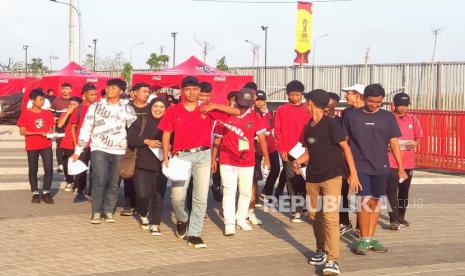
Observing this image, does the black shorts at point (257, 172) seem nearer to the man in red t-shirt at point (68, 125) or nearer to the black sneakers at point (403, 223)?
the black sneakers at point (403, 223)

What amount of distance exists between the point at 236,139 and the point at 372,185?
174cm

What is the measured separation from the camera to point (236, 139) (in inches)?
339

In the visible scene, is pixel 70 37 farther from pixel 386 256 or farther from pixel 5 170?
pixel 386 256

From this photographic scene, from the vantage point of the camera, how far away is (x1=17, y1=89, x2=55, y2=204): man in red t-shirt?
413 inches

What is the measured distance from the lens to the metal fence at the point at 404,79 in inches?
1206

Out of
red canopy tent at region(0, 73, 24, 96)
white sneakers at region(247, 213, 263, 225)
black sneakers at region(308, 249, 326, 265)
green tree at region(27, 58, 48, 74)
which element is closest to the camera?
black sneakers at region(308, 249, 326, 265)

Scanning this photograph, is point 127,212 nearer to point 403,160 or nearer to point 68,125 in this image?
point 68,125

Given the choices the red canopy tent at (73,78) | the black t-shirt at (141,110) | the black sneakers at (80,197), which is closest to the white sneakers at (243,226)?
the black t-shirt at (141,110)

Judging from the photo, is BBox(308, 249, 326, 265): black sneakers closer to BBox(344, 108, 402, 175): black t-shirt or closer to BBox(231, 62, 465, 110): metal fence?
BBox(344, 108, 402, 175): black t-shirt

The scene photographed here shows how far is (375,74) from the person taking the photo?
1371 inches

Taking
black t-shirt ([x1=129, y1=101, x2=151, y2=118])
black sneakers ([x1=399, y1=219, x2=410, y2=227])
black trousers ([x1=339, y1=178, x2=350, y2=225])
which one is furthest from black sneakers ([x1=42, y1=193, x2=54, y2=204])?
black sneakers ([x1=399, y1=219, x2=410, y2=227])

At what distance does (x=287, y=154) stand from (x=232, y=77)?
53.8ft

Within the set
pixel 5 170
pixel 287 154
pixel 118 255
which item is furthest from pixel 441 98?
pixel 118 255

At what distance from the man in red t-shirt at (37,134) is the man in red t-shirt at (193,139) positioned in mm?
3169
